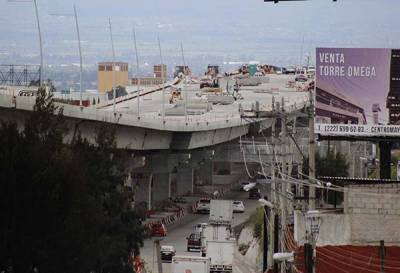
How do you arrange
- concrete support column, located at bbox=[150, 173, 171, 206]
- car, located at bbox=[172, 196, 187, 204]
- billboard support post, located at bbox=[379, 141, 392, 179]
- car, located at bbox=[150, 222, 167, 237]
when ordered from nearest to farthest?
billboard support post, located at bbox=[379, 141, 392, 179], car, located at bbox=[150, 222, 167, 237], car, located at bbox=[172, 196, 187, 204], concrete support column, located at bbox=[150, 173, 171, 206]

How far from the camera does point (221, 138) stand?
8988 centimetres

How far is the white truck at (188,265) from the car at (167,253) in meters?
8.24

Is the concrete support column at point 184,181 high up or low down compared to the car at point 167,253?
up

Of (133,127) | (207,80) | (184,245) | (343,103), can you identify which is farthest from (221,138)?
(207,80)

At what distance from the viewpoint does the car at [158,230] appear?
62875 mm

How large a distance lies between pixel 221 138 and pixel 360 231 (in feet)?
200

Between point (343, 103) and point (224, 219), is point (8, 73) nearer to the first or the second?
point (224, 219)

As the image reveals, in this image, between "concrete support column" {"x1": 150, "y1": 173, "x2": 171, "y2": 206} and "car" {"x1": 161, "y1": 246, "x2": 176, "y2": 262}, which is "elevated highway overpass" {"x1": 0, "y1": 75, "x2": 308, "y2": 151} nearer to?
"concrete support column" {"x1": 150, "y1": 173, "x2": 171, "y2": 206}

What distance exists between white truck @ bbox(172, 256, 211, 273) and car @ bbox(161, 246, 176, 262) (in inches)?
325

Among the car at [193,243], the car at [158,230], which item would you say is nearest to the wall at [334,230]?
the car at [193,243]

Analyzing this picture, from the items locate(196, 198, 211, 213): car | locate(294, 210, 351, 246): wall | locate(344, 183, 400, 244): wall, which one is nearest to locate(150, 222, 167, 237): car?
locate(196, 198, 211, 213): car

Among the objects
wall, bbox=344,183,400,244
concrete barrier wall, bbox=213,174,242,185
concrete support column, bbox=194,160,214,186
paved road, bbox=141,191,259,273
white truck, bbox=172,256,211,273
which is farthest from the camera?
concrete barrier wall, bbox=213,174,242,185

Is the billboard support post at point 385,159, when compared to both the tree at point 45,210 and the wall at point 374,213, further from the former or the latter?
the wall at point 374,213

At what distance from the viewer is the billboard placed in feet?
152
